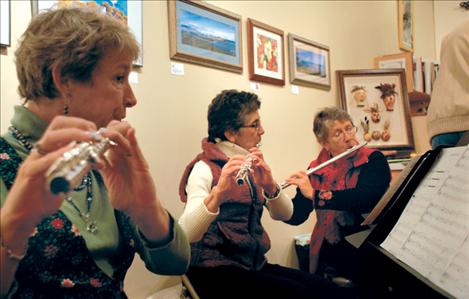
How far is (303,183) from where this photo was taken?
4.91 ft

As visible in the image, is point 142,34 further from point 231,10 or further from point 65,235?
point 65,235

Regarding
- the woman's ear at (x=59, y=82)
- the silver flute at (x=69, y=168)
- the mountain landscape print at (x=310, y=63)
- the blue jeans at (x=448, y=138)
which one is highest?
the mountain landscape print at (x=310, y=63)

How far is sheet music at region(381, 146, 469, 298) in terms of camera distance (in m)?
0.51

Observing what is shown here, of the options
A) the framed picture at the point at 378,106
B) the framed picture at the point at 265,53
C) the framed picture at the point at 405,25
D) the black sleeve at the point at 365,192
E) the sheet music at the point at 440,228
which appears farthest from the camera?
the framed picture at the point at 405,25

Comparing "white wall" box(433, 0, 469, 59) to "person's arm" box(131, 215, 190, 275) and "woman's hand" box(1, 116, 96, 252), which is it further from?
"woman's hand" box(1, 116, 96, 252)

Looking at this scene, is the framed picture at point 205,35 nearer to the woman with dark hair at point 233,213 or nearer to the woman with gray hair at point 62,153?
the woman with dark hair at point 233,213

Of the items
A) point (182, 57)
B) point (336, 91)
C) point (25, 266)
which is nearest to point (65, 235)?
point (25, 266)

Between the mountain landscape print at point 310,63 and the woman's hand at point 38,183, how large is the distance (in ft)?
6.49

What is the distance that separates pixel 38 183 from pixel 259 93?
171 cm

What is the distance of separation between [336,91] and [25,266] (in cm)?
225

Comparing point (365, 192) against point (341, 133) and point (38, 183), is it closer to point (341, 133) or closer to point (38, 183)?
point (341, 133)

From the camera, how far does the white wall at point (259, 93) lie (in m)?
1.39

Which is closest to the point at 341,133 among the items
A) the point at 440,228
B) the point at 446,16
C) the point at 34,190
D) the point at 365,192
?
the point at 365,192

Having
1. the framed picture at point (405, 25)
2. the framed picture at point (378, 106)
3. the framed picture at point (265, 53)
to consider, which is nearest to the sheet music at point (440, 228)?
the framed picture at point (265, 53)
